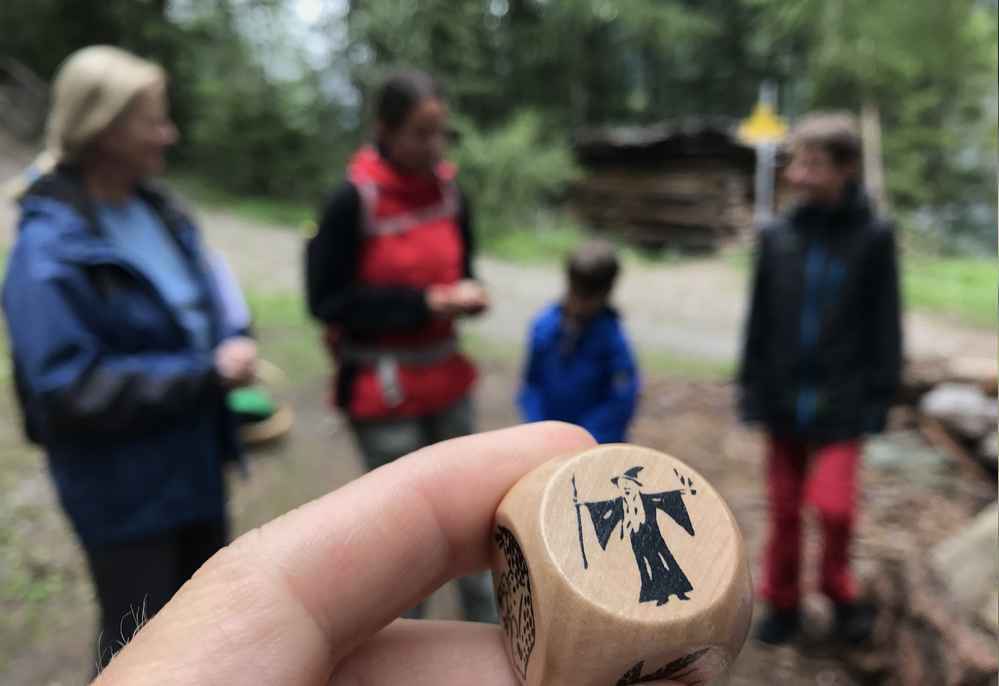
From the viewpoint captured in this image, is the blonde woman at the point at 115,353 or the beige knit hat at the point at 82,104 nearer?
the blonde woman at the point at 115,353

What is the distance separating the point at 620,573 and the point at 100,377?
3.83 ft

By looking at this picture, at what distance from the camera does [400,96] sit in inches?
79.6

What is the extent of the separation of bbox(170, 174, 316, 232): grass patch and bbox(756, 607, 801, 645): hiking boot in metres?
11.6

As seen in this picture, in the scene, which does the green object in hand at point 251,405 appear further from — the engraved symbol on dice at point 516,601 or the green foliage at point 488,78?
the green foliage at point 488,78

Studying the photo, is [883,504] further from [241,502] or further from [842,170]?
[241,502]

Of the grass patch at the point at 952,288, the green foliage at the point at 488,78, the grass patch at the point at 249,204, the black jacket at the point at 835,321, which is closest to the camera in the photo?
the black jacket at the point at 835,321

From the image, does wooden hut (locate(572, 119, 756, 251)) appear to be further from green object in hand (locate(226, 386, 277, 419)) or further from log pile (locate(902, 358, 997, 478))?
green object in hand (locate(226, 386, 277, 419))

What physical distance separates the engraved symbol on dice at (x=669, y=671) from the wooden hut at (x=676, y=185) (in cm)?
1302

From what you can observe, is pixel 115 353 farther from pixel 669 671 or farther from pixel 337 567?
pixel 669 671

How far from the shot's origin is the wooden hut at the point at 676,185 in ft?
43.4

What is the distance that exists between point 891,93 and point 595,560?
50.5ft

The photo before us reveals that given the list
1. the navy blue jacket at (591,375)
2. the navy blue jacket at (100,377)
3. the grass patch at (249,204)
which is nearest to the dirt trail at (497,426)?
the navy blue jacket at (100,377)

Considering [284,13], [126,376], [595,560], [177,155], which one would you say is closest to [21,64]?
[177,155]

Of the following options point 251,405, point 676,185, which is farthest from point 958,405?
point 676,185
